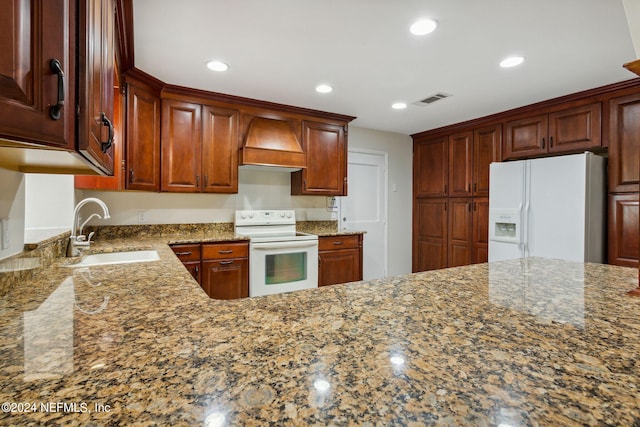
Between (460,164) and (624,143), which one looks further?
(460,164)

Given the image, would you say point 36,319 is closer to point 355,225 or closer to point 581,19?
point 581,19

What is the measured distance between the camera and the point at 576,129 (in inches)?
115

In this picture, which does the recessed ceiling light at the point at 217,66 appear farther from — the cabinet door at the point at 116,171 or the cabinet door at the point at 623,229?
the cabinet door at the point at 623,229

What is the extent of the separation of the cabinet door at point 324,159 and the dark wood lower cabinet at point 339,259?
591mm

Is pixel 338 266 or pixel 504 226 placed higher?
pixel 504 226

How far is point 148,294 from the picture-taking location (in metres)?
0.99

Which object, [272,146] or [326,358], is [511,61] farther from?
[326,358]

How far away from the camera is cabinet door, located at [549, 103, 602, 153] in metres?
2.81

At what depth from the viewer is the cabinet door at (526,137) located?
3.16m

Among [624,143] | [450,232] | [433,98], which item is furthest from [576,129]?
[450,232]

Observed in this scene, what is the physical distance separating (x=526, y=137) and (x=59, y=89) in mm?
3824

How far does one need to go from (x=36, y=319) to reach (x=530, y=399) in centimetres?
104

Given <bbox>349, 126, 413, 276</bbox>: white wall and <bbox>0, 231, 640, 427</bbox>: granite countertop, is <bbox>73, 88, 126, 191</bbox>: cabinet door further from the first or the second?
<bbox>349, 126, 413, 276</bbox>: white wall

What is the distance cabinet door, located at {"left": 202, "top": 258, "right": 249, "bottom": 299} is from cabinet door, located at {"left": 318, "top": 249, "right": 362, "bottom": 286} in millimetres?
803
